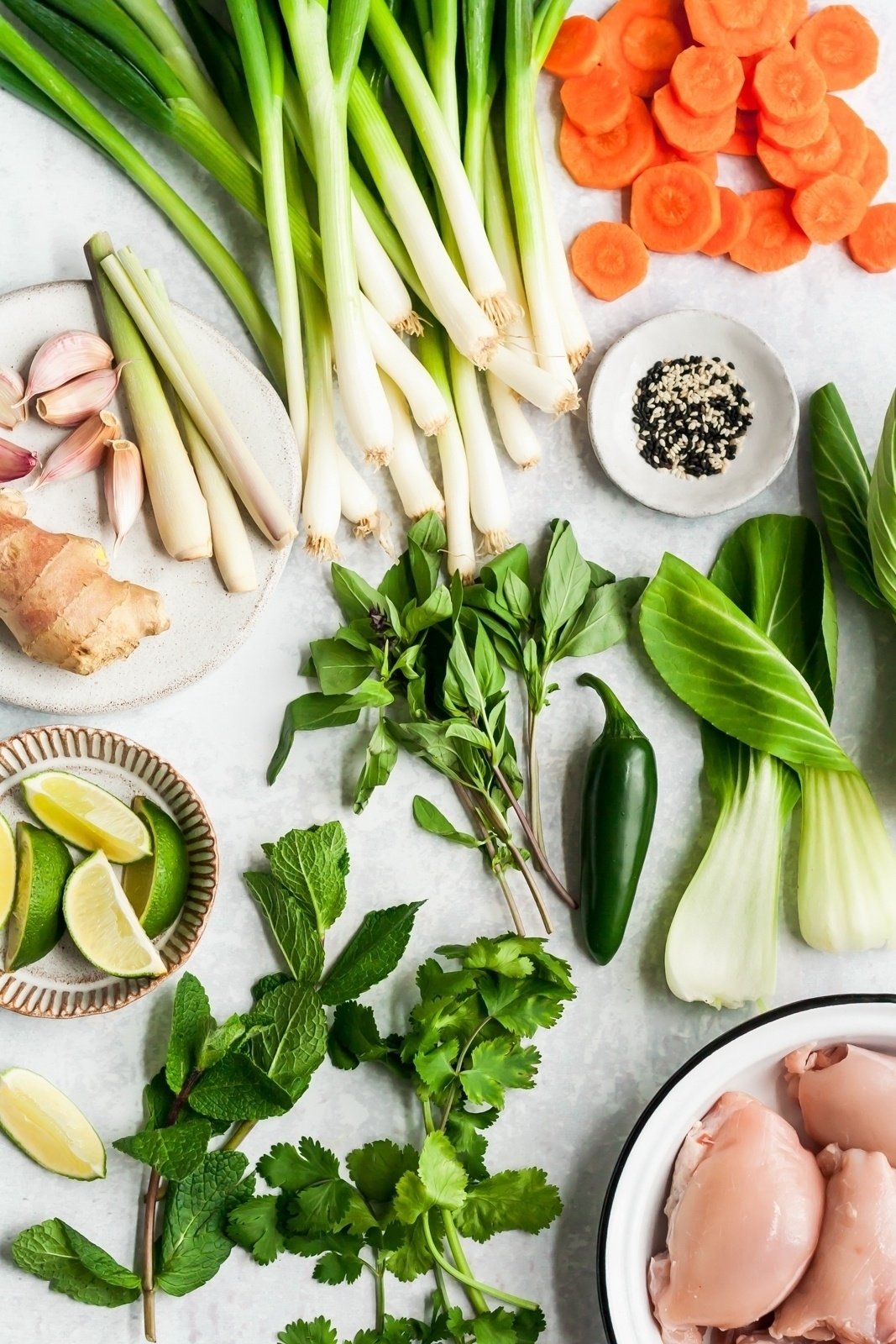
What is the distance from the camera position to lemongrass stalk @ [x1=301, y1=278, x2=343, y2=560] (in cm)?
146

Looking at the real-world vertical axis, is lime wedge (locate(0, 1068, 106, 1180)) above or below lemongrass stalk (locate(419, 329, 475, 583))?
below

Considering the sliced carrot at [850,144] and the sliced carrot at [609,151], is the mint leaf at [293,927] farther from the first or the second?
the sliced carrot at [850,144]

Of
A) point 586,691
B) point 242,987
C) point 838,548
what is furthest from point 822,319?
point 242,987

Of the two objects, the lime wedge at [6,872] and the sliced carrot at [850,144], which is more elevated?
the sliced carrot at [850,144]

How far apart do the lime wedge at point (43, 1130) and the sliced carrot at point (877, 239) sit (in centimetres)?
157

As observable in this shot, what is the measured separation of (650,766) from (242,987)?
24.2 inches

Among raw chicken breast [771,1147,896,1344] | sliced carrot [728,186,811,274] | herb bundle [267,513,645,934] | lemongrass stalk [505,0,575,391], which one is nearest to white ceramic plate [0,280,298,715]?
herb bundle [267,513,645,934]

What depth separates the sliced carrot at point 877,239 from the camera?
1.61 metres

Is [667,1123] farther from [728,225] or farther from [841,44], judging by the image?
[841,44]

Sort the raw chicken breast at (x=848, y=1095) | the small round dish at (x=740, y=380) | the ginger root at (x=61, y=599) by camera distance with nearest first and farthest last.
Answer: the ginger root at (x=61, y=599), the raw chicken breast at (x=848, y=1095), the small round dish at (x=740, y=380)

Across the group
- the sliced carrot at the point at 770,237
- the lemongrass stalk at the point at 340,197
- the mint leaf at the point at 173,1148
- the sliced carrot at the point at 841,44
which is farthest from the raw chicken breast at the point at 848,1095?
the sliced carrot at the point at 841,44

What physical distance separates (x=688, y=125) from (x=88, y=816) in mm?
1219

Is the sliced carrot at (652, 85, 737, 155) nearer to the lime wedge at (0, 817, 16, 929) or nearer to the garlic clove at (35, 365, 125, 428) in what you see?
the garlic clove at (35, 365, 125, 428)

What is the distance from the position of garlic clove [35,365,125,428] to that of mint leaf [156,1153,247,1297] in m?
0.93
